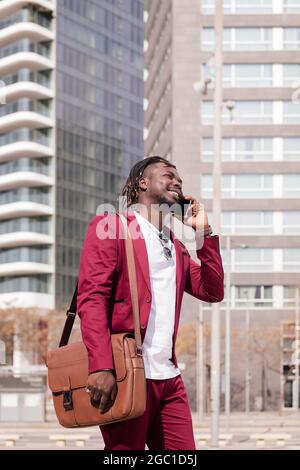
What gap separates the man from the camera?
4.61 meters

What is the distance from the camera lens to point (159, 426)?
4.82 metres

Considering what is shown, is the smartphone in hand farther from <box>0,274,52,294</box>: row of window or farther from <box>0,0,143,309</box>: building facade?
<box>0,274,52,294</box>: row of window

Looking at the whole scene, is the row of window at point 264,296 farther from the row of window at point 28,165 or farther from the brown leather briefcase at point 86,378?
the brown leather briefcase at point 86,378

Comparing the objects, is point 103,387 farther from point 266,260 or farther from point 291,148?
point 291,148

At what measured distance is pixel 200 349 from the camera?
5550 cm

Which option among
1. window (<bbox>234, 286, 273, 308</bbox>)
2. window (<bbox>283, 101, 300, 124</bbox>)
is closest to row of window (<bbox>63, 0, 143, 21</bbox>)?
window (<bbox>283, 101, 300, 124</bbox>)

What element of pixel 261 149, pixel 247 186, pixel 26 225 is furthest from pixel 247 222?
pixel 26 225

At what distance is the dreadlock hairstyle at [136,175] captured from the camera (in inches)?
197

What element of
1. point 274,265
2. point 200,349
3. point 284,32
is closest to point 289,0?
point 284,32

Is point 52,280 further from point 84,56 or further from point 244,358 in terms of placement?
point 244,358

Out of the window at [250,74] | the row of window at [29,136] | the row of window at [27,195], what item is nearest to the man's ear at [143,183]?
the window at [250,74]

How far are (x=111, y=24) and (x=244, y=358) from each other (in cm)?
6451

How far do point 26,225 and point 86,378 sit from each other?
102156mm

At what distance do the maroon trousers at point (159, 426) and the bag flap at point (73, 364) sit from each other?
21 centimetres
